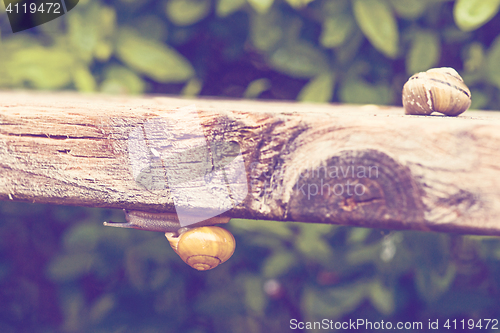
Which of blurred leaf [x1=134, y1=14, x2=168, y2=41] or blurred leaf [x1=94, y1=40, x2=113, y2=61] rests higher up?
blurred leaf [x1=134, y1=14, x2=168, y2=41]

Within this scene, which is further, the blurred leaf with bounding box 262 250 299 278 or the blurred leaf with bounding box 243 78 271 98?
the blurred leaf with bounding box 243 78 271 98

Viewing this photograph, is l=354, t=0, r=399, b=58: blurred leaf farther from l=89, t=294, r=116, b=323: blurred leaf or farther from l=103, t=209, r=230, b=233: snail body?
l=89, t=294, r=116, b=323: blurred leaf

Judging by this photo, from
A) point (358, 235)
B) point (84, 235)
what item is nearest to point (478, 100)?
point (358, 235)

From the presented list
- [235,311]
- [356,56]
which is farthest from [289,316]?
[356,56]

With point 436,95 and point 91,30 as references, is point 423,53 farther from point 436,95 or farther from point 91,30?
point 91,30

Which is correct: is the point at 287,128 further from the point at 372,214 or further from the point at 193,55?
the point at 193,55

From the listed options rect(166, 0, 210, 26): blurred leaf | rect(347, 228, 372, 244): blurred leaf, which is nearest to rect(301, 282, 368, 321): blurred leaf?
rect(347, 228, 372, 244): blurred leaf

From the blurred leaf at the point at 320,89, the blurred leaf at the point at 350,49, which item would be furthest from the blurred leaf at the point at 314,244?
the blurred leaf at the point at 350,49
